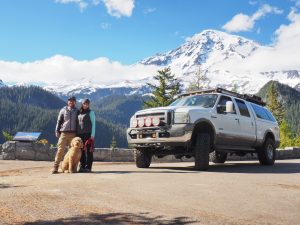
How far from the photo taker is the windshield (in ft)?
38.0

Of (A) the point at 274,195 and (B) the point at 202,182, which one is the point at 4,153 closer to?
(B) the point at 202,182

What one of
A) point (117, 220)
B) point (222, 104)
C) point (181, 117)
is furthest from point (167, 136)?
point (117, 220)

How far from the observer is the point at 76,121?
10.5m

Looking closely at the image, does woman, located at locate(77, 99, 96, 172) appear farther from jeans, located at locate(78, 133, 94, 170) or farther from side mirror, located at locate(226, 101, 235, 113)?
side mirror, located at locate(226, 101, 235, 113)

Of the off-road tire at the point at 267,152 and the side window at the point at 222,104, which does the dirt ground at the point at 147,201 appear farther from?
the off-road tire at the point at 267,152

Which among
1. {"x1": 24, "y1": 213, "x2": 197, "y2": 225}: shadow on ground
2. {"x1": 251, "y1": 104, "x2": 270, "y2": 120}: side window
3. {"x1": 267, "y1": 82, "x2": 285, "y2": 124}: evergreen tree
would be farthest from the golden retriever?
{"x1": 267, "y1": 82, "x2": 285, "y2": 124}: evergreen tree

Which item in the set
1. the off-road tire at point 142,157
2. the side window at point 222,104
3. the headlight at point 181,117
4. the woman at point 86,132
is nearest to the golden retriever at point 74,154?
the woman at point 86,132

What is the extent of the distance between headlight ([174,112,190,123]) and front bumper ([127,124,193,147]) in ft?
0.40

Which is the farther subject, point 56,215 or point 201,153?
point 201,153

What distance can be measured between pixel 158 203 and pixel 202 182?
234 cm

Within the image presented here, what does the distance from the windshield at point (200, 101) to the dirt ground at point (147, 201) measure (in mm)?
3804

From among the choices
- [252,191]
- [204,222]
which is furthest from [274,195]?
[204,222]

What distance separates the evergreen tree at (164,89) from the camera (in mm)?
55656

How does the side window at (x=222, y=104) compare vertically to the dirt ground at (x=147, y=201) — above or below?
above
